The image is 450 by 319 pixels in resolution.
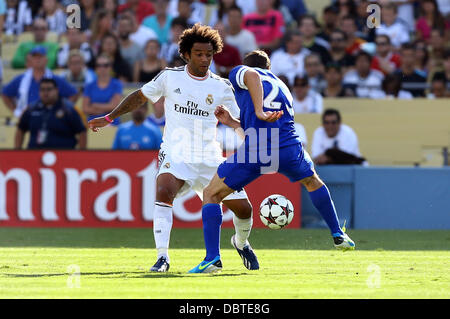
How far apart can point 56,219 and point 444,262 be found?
7049 mm

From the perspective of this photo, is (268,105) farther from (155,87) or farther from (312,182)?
(155,87)

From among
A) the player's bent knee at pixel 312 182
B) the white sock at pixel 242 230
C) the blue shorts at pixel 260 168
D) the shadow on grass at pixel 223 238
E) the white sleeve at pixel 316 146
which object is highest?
the white sleeve at pixel 316 146

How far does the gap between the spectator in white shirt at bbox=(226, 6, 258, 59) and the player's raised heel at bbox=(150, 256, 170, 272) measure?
8896mm

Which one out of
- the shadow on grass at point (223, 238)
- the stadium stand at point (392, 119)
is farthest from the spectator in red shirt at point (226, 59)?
the shadow on grass at point (223, 238)

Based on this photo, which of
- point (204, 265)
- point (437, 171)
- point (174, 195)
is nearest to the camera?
point (204, 265)

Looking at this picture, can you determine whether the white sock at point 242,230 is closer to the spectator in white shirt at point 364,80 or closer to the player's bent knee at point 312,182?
the player's bent knee at point 312,182

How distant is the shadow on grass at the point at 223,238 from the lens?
1180 centimetres

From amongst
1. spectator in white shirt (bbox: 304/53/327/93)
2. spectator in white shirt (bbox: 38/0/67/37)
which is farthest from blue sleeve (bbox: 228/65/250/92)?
spectator in white shirt (bbox: 38/0/67/37)

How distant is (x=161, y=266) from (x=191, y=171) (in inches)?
40.0

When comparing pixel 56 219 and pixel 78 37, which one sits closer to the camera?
pixel 56 219
